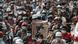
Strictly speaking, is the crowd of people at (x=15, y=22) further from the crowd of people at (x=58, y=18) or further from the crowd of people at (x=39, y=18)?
the crowd of people at (x=58, y=18)

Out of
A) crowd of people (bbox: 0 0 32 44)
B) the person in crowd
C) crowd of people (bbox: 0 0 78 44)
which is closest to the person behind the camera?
the person in crowd

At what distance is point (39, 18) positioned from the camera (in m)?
20.9

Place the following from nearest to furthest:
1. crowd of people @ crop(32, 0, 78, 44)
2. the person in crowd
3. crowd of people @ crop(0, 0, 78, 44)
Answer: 1. the person in crowd
2. crowd of people @ crop(32, 0, 78, 44)
3. crowd of people @ crop(0, 0, 78, 44)

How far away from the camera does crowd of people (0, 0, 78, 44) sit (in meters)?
17.2

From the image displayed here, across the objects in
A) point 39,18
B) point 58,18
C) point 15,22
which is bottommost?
point 15,22

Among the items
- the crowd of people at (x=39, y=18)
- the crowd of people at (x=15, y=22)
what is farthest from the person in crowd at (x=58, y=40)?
the crowd of people at (x=15, y=22)

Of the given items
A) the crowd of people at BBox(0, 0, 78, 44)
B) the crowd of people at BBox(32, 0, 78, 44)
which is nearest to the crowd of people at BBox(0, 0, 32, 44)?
the crowd of people at BBox(0, 0, 78, 44)

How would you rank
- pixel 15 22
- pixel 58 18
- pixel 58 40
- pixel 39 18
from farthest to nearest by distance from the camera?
pixel 15 22
pixel 39 18
pixel 58 18
pixel 58 40

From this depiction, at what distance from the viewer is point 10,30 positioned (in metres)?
19.3

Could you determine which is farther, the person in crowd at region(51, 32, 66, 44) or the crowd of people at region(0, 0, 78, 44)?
the crowd of people at region(0, 0, 78, 44)

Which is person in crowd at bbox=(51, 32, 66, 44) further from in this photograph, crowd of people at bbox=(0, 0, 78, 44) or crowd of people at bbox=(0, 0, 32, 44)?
crowd of people at bbox=(0, 0, 32, 44)

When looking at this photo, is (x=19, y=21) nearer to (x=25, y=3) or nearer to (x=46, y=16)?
(x=46, y=16)

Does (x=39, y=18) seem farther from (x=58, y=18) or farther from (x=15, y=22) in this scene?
(x=58, y=18)

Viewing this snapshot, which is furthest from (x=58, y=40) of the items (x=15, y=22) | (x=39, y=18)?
(x=15, y=22)
